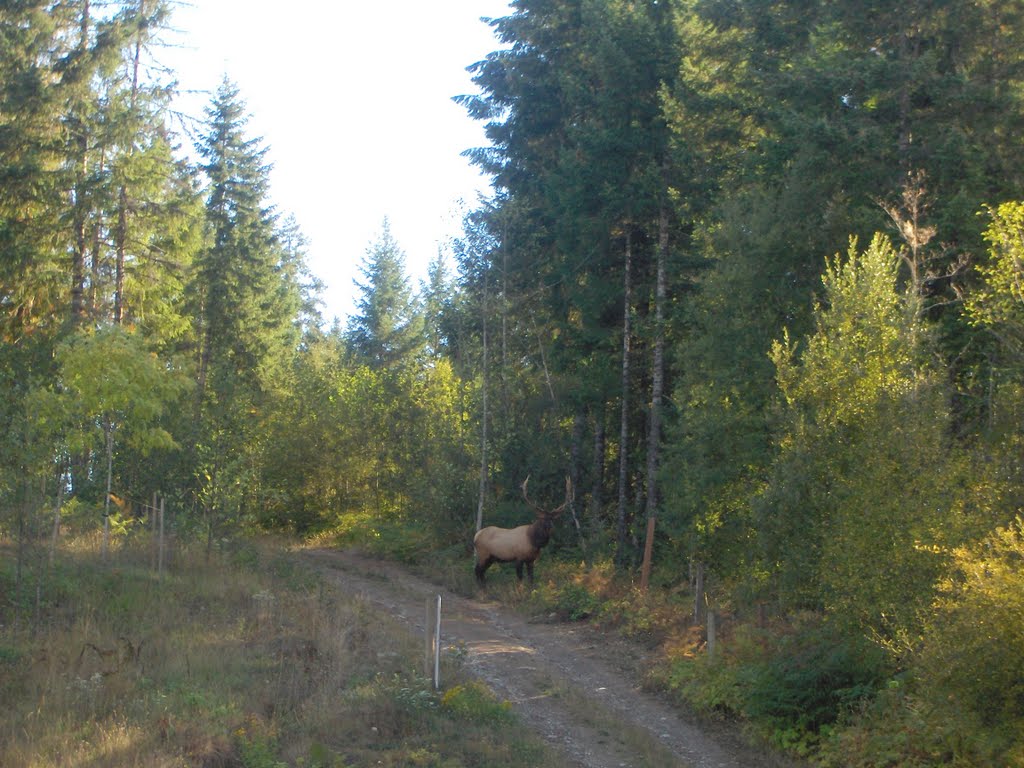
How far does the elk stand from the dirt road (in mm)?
1112

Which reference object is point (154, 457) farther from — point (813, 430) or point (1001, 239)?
point (1001, 239)

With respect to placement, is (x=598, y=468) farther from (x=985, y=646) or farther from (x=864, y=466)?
(x=985, y=646)

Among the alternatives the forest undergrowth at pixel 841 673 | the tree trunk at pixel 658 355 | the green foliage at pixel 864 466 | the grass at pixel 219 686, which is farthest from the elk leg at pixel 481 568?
the green foliage at pixel 864 466

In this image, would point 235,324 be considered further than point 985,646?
Yes

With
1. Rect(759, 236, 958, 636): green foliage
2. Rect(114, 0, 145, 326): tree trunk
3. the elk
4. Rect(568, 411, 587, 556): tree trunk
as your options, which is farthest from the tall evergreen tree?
Rect(759, 236, 958, 636): green foliage

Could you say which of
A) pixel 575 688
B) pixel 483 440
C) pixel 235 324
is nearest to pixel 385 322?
pixel 235 324

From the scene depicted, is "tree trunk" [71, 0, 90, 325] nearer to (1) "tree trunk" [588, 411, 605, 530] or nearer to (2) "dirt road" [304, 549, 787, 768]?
(2) "dirt road" [304, 549, 787, 768]

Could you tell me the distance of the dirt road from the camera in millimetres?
11664

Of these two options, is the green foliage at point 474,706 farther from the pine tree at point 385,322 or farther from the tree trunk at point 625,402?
the pine tree at point 385,322

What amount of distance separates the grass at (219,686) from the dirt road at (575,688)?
2.58 feet

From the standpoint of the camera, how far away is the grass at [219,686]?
10.4m

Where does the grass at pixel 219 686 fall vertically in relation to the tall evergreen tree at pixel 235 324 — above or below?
below

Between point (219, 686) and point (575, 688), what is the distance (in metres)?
5.07

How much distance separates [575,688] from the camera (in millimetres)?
14320
